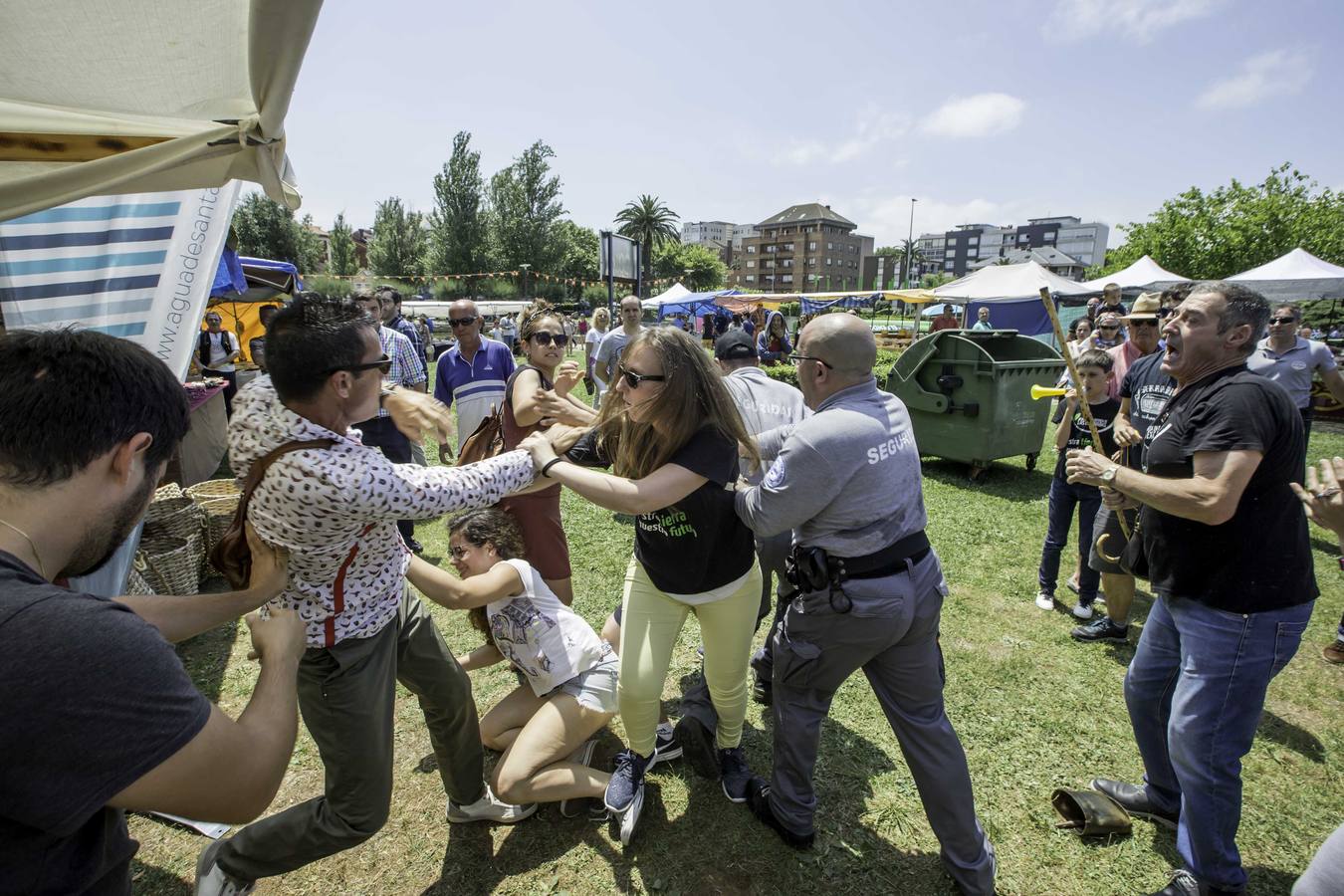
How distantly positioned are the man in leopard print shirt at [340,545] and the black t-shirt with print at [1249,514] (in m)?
2.36

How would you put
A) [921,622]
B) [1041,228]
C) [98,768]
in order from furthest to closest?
[1041,228] < [921,622] < [98,768]

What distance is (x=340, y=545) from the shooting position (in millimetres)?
1861

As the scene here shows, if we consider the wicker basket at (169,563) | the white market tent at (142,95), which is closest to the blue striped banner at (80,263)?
the white market tent at (142,95)

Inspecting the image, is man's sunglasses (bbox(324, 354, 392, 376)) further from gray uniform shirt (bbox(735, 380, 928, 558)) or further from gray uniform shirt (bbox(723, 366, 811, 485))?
gray uniform shirt (bbox(723, 366, 811, 485))

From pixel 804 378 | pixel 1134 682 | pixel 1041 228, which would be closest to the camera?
pixel 804 378

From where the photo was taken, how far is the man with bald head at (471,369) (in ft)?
16.1

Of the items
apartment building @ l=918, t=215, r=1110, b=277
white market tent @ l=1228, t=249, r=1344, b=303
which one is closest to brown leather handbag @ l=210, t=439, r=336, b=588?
white market tent @ l=1228, t=249, r=1344, b=303

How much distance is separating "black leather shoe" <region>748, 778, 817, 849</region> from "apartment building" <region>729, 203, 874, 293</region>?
105 meters

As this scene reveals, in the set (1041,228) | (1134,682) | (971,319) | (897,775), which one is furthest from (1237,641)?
(1041,228)

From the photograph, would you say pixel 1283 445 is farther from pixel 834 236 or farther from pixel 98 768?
pixel 834 236

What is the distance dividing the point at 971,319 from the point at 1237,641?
23.4 meters

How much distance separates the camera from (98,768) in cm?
89

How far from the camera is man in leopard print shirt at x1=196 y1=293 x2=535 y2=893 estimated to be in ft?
5.60

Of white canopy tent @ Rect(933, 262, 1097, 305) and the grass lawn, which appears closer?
the grass lawn
